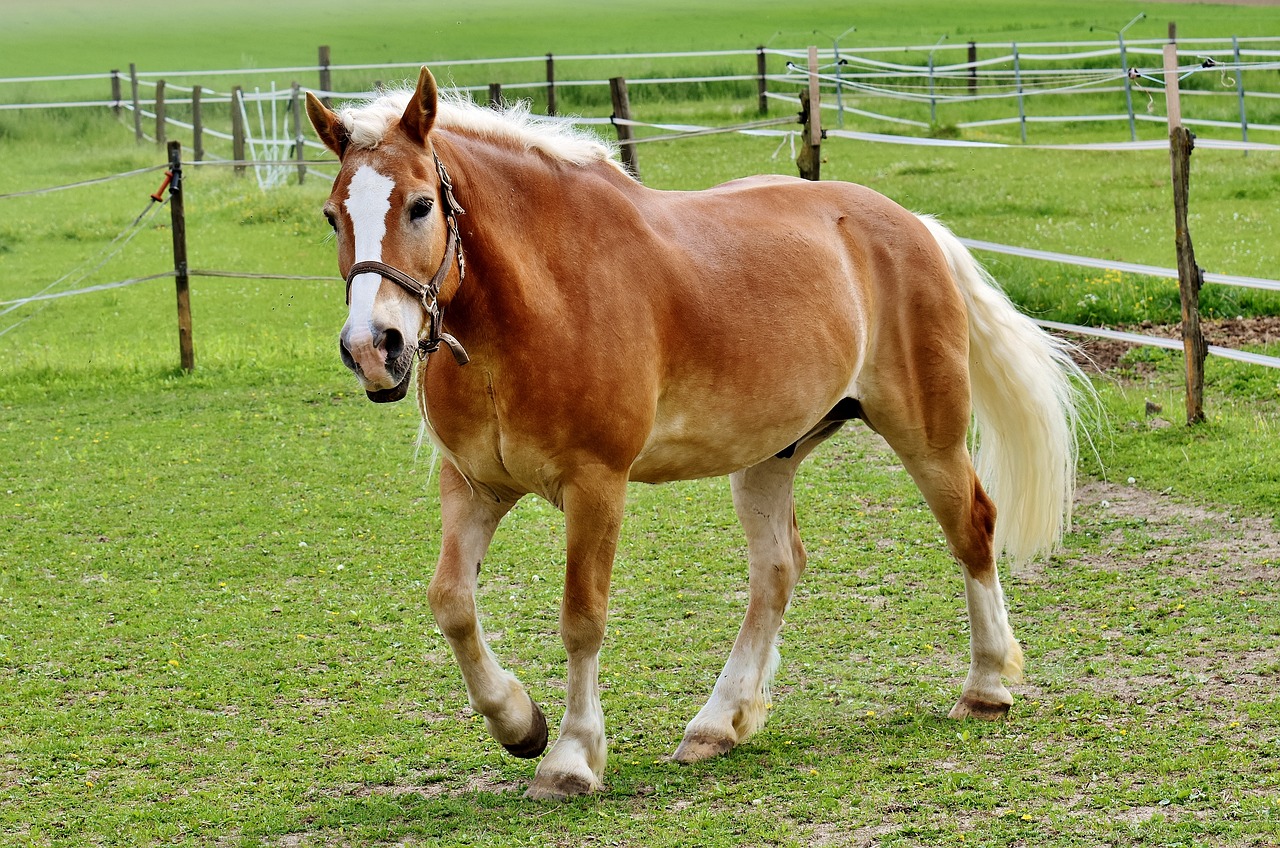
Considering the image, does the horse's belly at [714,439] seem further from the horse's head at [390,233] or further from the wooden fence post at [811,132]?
the wooden fence post at [811,132]

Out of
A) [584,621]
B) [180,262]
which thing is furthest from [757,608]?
[180,262]

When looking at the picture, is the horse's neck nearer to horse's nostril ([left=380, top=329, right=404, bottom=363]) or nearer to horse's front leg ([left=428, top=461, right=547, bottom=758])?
horse's nostril ([left=380, top=329, right=404, bottom=363])

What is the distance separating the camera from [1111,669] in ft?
15.4

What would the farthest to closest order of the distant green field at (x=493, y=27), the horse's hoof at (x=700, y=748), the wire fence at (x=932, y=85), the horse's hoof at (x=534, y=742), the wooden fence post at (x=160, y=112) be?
the distant green field at (x=493, y=27)
the wooden fence post at (x=160, y=112)
the wire fence at (x=932, y=85)
the horse's hoof at (x=700, y=748)
the horse's hoof at (x=534, y=742)

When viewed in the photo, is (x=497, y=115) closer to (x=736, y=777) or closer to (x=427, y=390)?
(x=427, y=390)

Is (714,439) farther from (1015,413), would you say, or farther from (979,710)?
(1015,413)

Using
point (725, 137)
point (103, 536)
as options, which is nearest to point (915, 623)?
point (103, 536)

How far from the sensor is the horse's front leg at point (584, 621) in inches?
149

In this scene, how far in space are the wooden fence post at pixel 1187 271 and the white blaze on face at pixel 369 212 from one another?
559 centimetres

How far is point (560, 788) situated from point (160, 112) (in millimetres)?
21712

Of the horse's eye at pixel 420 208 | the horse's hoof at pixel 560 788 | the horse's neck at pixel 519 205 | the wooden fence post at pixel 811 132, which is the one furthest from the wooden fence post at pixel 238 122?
the horse's hoof at pixel 560 788

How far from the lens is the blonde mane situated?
3.51 m

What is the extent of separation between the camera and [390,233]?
3.30 metres

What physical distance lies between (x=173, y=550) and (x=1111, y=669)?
436cm
